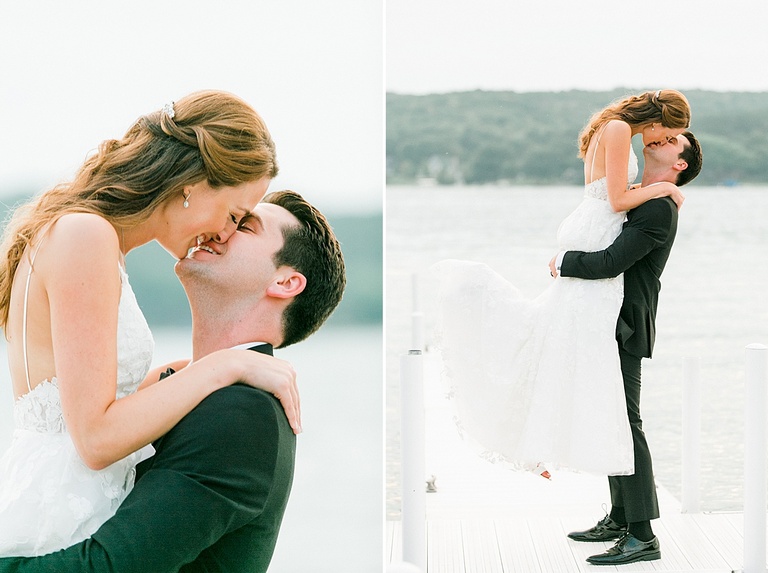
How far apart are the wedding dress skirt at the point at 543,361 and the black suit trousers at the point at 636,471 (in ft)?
0.20

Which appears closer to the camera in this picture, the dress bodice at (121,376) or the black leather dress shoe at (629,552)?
the dress bodice at (121,376)

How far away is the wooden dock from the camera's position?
3.46 m

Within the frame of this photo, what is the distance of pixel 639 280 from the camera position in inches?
137

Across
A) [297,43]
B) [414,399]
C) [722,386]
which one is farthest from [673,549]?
[297,43]

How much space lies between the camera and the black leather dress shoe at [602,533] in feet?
12.0

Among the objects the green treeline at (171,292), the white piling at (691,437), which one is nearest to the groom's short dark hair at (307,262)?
the white piling at (691,437)

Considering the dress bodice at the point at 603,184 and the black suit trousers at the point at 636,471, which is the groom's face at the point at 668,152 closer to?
the dress bodice at the point at 603,184

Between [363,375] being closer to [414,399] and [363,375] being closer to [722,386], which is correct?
[722,386]

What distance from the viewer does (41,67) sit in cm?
1903

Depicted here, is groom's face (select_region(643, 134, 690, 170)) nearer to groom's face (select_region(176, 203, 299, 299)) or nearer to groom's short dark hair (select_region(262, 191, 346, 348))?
groom's short dark hair (select_region(262, 191, 346, 348))

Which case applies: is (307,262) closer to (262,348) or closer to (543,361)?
(262,348)

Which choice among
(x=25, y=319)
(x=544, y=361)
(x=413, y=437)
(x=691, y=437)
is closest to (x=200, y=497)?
(x=25, y=319)

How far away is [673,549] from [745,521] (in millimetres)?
435

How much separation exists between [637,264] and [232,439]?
7.30ft
